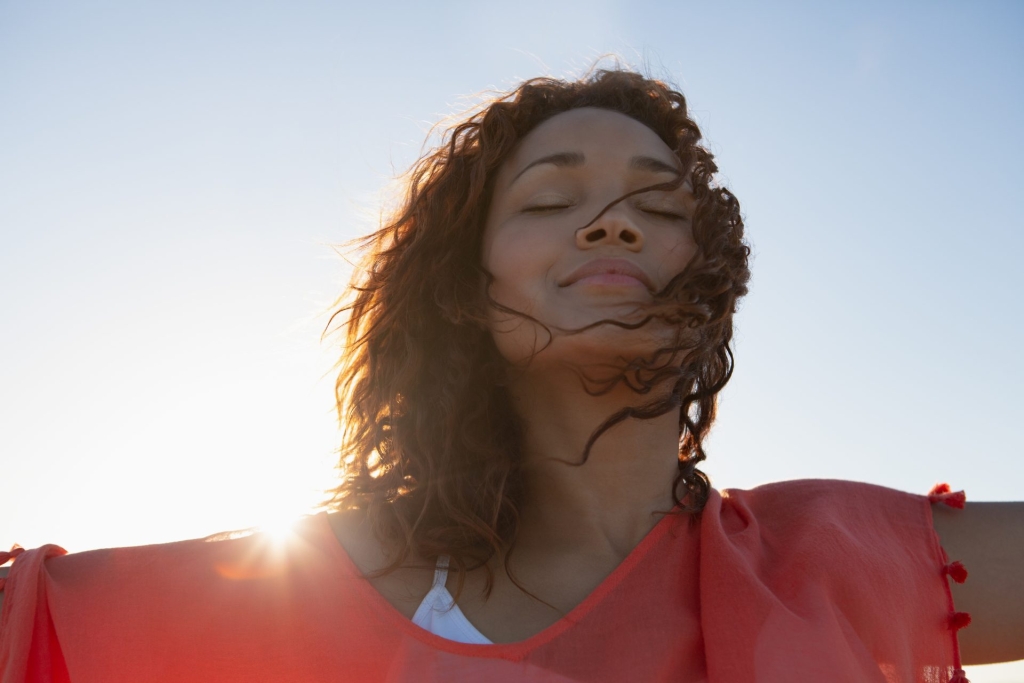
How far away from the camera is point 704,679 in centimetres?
194

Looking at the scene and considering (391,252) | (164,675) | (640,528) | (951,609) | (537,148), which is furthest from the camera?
(391,252)

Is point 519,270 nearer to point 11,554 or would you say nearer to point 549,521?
point 549,521

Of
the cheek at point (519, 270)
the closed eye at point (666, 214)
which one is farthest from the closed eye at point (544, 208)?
the closed eye at point (666, 214)

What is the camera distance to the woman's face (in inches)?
85.7

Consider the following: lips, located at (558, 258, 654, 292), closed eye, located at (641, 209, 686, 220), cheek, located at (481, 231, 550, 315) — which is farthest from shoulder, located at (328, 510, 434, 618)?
closed eye, located at (641, 209, 686, 220)

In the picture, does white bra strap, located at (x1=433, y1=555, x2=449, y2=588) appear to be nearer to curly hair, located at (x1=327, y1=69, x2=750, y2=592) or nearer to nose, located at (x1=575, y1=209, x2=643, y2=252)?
curly hair, located at (x1=327, y1=69, x2=750, y2=592)

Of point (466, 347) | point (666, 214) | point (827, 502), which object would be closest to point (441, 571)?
point (466, 347)

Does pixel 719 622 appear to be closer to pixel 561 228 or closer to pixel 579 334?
pixel 579 334

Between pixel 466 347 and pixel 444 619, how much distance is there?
2.88 feet

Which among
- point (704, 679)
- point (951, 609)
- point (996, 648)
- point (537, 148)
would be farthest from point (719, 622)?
point (537, 148)

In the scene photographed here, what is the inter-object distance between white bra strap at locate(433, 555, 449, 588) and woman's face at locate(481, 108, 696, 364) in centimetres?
57

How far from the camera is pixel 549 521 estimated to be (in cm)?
235

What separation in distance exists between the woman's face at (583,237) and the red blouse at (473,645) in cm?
63

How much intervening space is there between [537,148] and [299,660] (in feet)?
5.19
